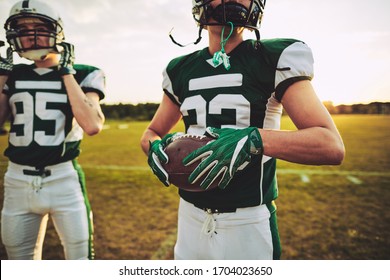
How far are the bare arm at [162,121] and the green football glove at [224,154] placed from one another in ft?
1.47

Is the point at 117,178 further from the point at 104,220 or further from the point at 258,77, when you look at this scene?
the point at 258,77

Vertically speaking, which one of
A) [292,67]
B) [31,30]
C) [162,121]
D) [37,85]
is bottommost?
[162,121]

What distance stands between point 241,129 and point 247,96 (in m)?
0.15

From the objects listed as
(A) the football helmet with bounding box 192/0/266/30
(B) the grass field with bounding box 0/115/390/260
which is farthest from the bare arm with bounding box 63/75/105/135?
(B) the grass field with bounding box 0/115/390/260

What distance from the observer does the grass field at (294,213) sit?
90.8 inches

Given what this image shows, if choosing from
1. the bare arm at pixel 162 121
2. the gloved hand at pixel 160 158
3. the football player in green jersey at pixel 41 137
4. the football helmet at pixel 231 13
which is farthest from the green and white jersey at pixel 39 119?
the football helmet at pixel 231 13

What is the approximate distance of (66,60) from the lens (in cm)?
161

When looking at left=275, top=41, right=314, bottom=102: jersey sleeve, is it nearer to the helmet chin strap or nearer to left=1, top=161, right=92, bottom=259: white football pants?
the helmet chin strap

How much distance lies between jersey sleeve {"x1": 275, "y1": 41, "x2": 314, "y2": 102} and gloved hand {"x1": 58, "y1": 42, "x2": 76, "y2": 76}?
1126mm

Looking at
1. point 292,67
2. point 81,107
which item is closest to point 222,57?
point 292,67

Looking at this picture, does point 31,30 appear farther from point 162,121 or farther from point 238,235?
point 238,235

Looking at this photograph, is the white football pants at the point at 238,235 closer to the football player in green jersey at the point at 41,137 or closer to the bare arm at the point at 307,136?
the bare arm at the point at 307,136

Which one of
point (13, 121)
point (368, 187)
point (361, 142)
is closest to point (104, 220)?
point (13, 121)

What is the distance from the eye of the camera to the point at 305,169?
5164 millimetres
